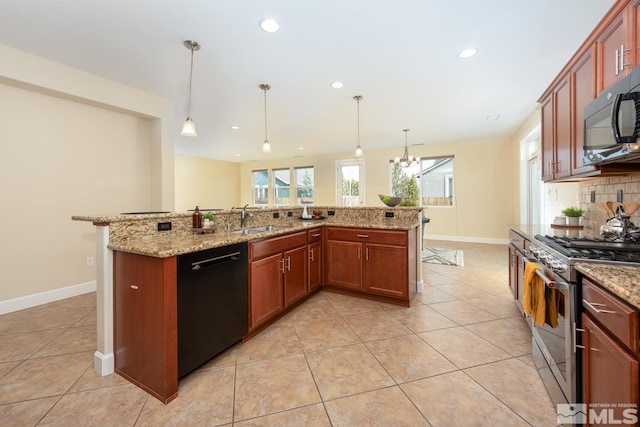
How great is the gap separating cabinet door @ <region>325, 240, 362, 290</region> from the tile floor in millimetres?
455

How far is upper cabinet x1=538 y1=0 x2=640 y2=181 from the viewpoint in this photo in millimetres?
1507

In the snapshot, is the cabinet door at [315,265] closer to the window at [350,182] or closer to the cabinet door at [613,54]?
the cabinet door at [613,54]

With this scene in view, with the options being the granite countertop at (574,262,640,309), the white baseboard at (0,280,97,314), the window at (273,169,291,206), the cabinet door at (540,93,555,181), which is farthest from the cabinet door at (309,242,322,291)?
the window at (273,169,291,206)

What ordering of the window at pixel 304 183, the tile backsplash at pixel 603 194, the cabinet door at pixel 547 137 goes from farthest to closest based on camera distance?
the window at pixel 304 183 → the cabinet door at pixel 547 137 → the tile backsplash at pixel 603 194

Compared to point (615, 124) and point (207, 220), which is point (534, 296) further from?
point (207, 220)

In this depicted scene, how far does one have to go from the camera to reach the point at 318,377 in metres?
1.79

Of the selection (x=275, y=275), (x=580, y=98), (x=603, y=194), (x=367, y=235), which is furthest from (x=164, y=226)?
(x=603, y=194)

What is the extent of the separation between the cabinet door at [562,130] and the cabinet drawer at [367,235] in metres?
1.48

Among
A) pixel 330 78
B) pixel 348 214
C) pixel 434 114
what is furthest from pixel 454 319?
pixel 434 114

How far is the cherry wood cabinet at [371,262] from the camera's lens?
2887mm

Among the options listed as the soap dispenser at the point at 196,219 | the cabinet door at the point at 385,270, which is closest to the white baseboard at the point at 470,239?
the cabinet door at the point at 385,270

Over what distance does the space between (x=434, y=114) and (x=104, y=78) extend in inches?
195

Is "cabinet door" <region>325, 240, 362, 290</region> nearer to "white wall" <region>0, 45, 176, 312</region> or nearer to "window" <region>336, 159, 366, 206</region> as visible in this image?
"white wall" <region>0, 45, 176, 312</region>

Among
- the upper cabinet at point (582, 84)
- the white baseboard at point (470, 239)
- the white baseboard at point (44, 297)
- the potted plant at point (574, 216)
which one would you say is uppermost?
the upper cabinet at point (582, 84)
